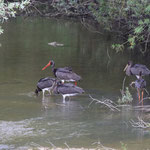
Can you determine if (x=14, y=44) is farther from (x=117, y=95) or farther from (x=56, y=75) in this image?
(x=117, y=95)

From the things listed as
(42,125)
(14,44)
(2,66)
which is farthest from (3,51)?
(42,125)

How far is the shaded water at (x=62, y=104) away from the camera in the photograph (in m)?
8.13

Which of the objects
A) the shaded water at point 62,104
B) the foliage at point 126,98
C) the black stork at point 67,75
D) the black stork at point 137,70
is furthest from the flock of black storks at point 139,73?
the black stork at point 67,75

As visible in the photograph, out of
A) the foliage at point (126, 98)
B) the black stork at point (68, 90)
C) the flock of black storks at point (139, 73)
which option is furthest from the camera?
the flock of black storks at point (139, 73)

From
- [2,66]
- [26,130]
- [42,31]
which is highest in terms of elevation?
[42,31]

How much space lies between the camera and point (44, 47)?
1991 cm

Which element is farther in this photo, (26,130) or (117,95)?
(117,95)

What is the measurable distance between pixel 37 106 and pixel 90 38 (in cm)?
1331

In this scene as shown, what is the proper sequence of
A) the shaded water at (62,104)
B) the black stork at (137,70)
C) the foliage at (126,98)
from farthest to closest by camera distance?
the black stork at (137,70), the foliage at (126,98), the shaded water at (62,104)

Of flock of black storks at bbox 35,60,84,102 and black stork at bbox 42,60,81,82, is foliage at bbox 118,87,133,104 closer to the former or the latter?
flock of black storks at bbox 35,60,84,102

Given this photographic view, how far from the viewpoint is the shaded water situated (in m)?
8.13

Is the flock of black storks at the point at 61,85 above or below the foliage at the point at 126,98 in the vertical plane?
above

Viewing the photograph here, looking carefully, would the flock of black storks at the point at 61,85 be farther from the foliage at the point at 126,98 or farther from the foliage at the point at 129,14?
the foliage at the point at 129,14

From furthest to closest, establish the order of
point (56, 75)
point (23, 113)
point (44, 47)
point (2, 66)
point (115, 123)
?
point (44, 47)
point (2, 66)
point (56, 75)
point (23, 113)
point (115, 123)
